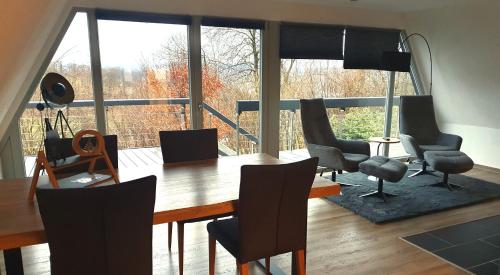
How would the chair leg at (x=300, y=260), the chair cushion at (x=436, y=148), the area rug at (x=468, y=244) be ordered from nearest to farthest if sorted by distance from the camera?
the chair leg at (x=300, y=260)
the area rug at (x=468, y=244)
the chair cushion at (x=436, y=148)

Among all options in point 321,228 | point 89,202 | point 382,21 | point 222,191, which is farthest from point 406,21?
point 89,202

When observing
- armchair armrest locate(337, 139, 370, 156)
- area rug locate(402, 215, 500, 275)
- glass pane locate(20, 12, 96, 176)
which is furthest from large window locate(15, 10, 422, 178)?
area rug locate(402, 215, 500, 275)

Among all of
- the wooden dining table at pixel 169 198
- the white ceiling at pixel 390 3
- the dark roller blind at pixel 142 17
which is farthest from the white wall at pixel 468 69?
the wooden dining table at pixel 169 198

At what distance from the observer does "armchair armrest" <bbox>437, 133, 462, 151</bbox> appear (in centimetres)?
449

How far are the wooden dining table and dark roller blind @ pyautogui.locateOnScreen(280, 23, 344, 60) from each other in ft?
8.34

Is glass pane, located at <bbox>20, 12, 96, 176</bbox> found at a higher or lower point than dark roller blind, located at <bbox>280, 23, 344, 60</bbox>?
lower

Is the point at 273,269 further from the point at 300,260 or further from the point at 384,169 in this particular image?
the point at 384,169

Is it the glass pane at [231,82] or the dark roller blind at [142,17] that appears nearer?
the dark roller blind at [142,17]

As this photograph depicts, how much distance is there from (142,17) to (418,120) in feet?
13.0

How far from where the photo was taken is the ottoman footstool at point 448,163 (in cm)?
387

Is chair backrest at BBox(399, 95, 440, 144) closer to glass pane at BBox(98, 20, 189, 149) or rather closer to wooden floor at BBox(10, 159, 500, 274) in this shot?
wooden floor at BBox(10, 159, 500, 274)

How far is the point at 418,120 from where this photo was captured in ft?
16.0

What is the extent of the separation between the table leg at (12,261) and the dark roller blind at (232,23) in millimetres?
2979

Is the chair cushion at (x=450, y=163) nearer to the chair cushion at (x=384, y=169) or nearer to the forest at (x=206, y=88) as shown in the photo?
the chair cushion at (x=384, y=169)
